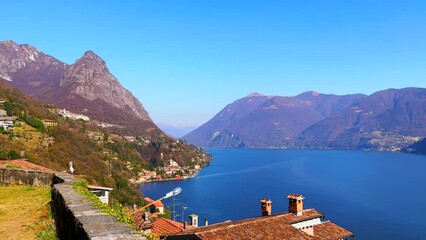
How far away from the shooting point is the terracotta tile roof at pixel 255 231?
20766 millimetres

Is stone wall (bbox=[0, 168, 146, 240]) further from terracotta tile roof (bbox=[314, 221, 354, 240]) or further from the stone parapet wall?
terracotta tile roof (bbox=[314, 221, 354, 240])

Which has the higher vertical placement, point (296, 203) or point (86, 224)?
point (86, 224)

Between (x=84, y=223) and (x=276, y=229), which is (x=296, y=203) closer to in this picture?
(x=276, y=229)

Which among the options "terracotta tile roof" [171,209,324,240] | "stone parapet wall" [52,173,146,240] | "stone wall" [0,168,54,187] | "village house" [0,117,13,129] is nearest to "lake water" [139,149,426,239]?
"village house" [0,117,13,129]

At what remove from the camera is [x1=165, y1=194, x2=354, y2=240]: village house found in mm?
21125

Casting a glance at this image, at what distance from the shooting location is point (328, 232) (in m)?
26.1

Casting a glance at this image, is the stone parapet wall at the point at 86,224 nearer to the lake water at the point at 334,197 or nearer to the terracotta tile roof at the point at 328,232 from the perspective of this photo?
the terracotta tile roof at the point at 328,232

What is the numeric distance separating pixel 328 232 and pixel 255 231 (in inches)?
263

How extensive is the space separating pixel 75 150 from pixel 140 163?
91.8m

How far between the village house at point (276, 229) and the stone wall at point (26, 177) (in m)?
8.03

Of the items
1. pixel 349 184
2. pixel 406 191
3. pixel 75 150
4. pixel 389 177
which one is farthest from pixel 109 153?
pixel 389 177

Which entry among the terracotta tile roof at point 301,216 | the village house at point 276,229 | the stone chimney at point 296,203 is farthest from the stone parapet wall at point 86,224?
the stone chimney at point 296,203

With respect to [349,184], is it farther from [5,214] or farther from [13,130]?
[5,214]

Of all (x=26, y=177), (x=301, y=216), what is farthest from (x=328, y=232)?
(x=26, y=177)
